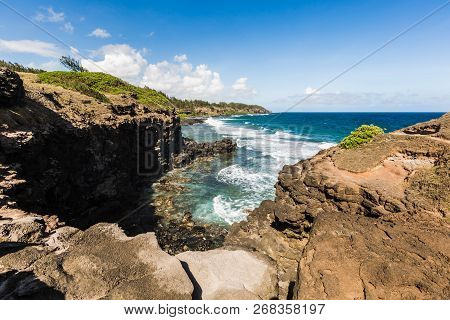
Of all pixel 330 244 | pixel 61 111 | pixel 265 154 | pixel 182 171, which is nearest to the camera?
pixel 330 244

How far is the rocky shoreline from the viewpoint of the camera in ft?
19.6

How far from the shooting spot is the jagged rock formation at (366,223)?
597 centimetres

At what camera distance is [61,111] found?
20797 millimetres

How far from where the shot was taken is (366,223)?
8016mm

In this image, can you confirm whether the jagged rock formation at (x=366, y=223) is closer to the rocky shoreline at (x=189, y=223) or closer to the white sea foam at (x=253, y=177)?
the rocky shoreline at (x=189, y=223)

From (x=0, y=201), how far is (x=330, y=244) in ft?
40.8

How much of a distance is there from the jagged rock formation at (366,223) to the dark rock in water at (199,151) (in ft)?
74.9

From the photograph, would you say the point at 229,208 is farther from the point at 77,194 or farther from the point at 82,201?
the point at 77,194

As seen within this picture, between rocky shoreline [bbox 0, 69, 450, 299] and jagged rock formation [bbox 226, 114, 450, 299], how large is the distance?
0.04m

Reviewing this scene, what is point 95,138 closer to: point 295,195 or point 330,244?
point 295,195

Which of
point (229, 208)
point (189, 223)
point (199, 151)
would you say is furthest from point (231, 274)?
point (199, 151)

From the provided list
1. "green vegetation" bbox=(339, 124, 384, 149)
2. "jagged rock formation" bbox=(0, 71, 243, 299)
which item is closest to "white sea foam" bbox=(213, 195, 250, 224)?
"jagged rock formation" bbox=(0, 71, 243, 299)

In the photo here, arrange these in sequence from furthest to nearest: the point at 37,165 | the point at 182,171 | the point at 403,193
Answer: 1. the point at 182,171
2. the point at 37,165
3. the point at 403,193
